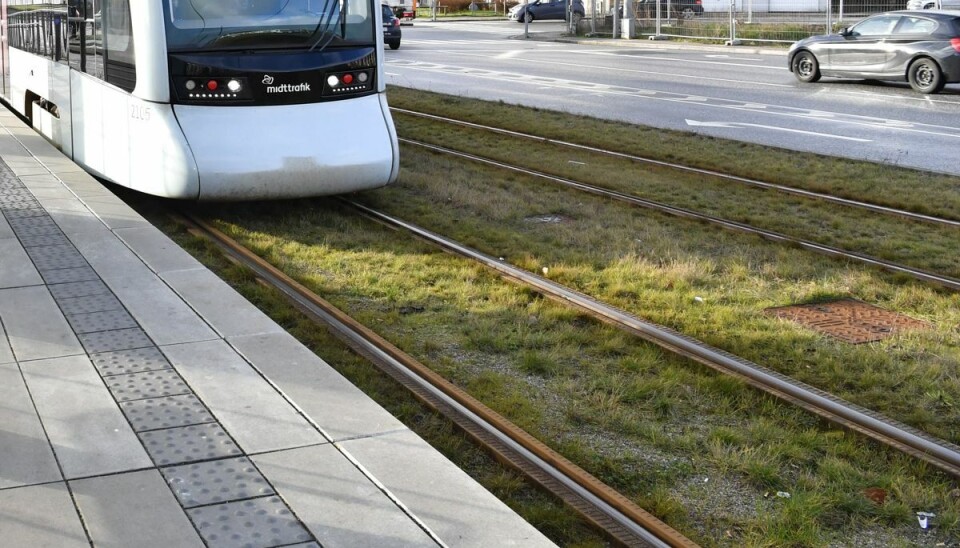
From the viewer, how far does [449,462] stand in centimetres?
478

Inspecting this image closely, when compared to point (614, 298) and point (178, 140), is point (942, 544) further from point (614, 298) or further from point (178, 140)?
point (178, 140)

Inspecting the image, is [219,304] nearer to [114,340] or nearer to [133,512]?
[114,340]

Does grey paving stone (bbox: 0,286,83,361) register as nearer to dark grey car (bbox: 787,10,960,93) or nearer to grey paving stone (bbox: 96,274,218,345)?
grey paving stone (bbox: 96,274,218,345)

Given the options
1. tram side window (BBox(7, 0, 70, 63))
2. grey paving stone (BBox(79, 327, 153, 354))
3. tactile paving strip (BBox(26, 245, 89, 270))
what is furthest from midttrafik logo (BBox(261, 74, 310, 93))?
grey paving stone (BBox(79, 327, 153, 354))

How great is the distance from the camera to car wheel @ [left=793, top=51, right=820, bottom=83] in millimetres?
23562

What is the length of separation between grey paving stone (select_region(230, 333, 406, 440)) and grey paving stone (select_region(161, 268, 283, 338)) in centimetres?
19

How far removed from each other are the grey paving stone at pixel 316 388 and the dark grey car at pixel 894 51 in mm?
17676

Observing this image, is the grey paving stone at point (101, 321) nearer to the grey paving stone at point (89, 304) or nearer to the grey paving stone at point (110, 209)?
the grey paving stone at point (89, 304)

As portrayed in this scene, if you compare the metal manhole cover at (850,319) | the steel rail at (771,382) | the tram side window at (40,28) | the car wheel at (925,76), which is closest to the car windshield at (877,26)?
the car wheel at (925,76)

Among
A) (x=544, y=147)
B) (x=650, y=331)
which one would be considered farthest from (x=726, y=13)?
(x=650, y=331)

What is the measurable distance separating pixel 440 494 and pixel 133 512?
1098mm

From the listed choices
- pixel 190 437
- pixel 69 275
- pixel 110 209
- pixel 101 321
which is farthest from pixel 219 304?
pixel 110 209

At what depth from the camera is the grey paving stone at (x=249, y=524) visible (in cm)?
407

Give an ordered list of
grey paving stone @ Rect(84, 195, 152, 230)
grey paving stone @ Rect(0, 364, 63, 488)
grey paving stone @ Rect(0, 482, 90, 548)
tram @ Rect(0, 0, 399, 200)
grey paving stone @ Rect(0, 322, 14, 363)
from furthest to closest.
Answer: tram @ Rect(0, 0, 399, 200) < grey paving stone @ Rect(84, 195, 152, 230) < grey paving stone @ Rect(0, 322, 14, 363) < grey paving stone @ Rect(0, 364, 63, 488) < grey paving stone @ Rect(0, 482, 90, 548)
